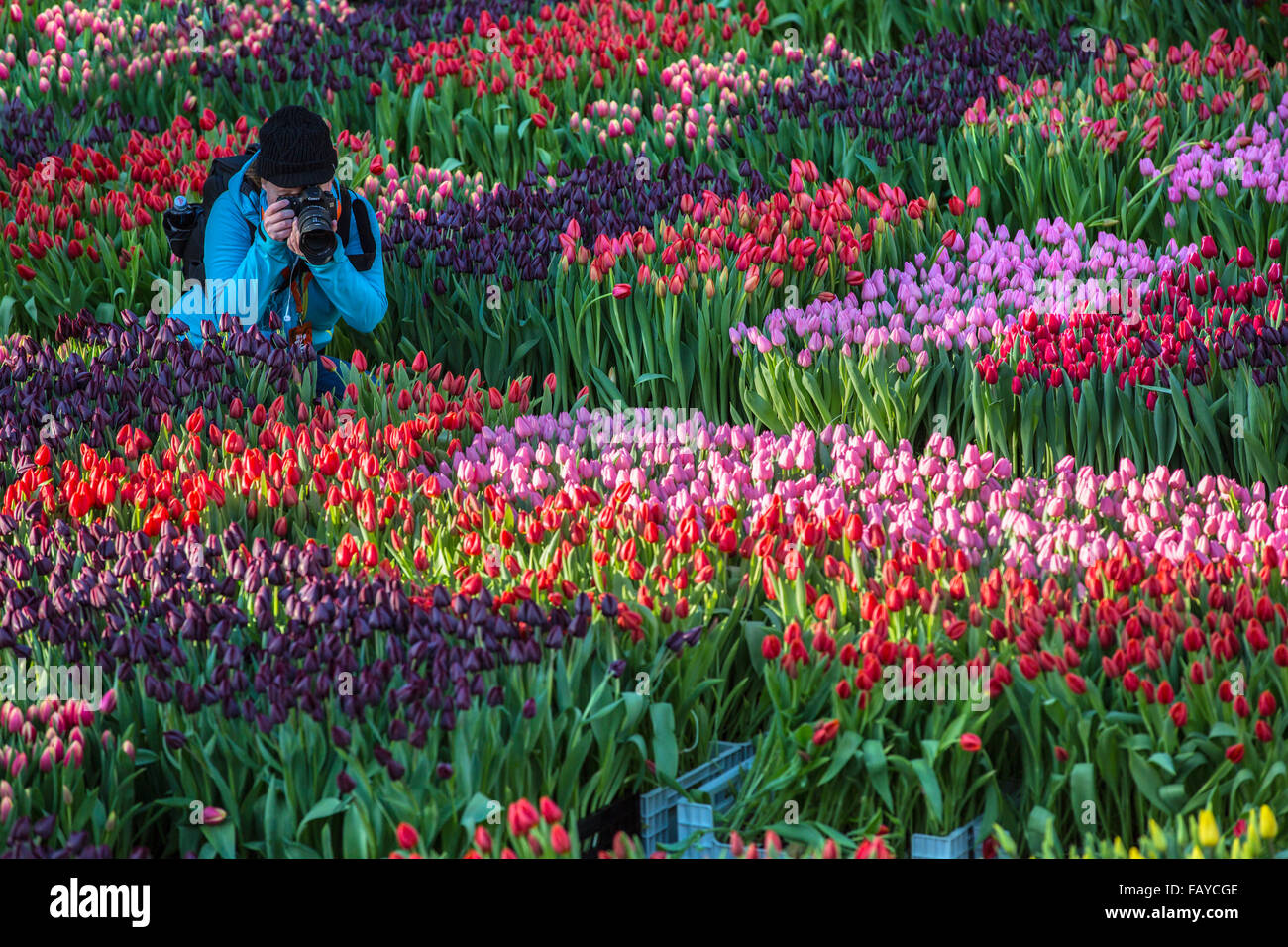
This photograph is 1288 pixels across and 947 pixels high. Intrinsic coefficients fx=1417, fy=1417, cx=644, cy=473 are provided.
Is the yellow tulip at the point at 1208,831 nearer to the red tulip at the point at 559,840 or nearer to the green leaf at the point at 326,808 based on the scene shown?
the red tulip at the point at 559,840

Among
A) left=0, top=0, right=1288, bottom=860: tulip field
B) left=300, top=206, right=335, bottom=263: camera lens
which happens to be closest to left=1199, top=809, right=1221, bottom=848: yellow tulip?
left=0, top=0, right=1288, bottom=860: tulip field

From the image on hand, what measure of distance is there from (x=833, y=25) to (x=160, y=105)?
4281mm

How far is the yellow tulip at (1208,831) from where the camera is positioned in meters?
2.50

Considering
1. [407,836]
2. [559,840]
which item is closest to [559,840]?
[559,840]

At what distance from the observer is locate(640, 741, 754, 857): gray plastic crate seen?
3.14 metres

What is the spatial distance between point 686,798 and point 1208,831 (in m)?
1.09

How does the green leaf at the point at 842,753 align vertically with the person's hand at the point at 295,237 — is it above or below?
below

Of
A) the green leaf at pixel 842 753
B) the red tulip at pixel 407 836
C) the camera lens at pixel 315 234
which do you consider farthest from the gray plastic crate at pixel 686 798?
the camera lens at pixel 315 234

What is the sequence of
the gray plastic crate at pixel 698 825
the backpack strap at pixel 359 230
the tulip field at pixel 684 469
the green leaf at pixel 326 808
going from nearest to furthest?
1. the green leaf at pixel 326 808
2. the tulip field at pixel 684 469
3. the gray plastic crate at pixel 698 825
4. the backpack strap at pixel 359 230

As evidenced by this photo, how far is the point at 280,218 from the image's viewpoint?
5.13 metres

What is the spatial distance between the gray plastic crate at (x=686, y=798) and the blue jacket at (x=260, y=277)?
2.74 m

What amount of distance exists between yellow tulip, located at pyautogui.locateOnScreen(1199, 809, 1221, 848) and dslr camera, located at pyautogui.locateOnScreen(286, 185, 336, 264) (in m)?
3.56

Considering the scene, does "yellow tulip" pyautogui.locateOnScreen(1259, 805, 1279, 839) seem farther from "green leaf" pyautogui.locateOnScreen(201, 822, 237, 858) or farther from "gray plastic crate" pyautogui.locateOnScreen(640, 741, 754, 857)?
"green leaf" pyautogui.locateOnScreen(201, 822, 237, 858)

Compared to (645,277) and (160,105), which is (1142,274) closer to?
(645,277)
